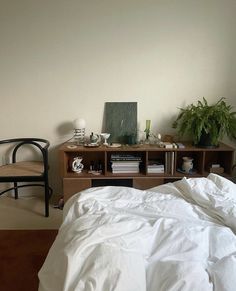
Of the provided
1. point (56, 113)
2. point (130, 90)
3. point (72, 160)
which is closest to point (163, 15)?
point (130, 90)

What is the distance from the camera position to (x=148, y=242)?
111 cm

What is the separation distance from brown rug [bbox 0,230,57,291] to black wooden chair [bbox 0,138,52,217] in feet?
1.23

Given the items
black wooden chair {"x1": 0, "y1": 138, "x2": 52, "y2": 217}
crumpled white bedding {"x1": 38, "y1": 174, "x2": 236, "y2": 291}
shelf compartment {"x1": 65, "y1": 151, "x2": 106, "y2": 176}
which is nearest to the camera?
crumpled white bedding {"x1": 38, "y1": 174, "x2": 236, "y2": 291}

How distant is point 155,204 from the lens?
1.47 meters

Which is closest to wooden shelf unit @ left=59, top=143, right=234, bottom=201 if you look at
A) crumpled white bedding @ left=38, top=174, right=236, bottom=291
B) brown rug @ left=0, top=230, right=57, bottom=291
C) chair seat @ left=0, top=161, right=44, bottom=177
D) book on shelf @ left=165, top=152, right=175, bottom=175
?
book on shelf @ left=165, top=152, right=175, bottom=175

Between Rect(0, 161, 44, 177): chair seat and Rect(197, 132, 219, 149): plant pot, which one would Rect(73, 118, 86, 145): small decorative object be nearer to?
Rect(0, 161, 44, 177): chair seat

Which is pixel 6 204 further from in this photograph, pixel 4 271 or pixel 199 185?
pixel 199 185

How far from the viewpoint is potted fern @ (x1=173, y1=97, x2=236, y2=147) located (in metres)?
2.46

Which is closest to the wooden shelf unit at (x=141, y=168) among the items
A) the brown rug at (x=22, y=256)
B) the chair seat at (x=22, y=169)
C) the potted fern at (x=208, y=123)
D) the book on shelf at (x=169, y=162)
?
the book on shelf at (x=169, y=162)

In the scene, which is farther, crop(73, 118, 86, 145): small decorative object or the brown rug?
crop(73, 118, 86, 145): small decorative object

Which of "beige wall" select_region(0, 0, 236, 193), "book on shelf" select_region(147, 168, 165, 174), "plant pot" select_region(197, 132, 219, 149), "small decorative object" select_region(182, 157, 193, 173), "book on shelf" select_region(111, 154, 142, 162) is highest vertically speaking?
"beige wall" select_region(0, 0, 236, 193)

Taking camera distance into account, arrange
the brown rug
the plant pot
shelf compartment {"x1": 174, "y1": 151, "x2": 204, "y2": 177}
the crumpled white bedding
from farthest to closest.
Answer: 1. shelf compartment {"x1": 174, "y1": 151, "x2": 204, "y2": 177}
2. the plant pot
3. the brown rug
4. the crumpled white bedding


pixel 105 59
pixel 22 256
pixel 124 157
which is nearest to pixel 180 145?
pixel 124 157

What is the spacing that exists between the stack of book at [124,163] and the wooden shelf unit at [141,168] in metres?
0.04
